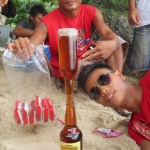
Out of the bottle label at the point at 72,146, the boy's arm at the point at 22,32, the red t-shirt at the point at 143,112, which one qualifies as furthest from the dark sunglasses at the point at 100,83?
the boy's arm at the point at 22,32

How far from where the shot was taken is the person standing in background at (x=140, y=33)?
3109 mm

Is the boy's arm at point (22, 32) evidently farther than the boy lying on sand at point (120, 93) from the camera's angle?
Yes

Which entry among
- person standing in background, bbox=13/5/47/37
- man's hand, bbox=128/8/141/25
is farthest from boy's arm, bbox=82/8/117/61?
person standing in background, bbox=13/5/47/37

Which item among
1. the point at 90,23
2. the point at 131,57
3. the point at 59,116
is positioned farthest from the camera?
the point at 131,57

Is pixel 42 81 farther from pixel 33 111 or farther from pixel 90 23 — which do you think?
pixel 90 23

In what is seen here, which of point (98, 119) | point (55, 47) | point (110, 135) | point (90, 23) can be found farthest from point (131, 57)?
point (110, 135)

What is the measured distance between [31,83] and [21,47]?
52 cm

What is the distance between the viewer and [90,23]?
327 cm

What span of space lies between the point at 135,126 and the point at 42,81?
0.89 m

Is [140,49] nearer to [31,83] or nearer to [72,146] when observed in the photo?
[31,83]

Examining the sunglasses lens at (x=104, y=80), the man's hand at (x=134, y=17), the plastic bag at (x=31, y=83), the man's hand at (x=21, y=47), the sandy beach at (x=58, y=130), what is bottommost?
the sandy beach at (x=58, y=130)

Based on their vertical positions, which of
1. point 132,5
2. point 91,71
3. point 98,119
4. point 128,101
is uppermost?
point 132,5

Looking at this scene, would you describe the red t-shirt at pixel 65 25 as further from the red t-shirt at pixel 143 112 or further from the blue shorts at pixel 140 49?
the red t-shirt at pixel 143 112

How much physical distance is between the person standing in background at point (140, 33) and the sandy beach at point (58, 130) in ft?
2.36
